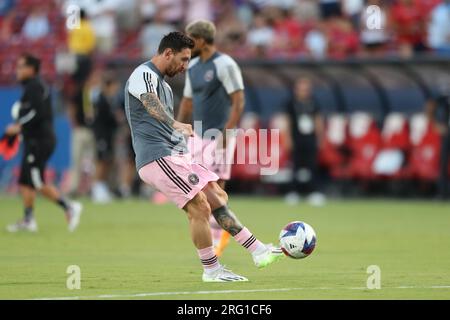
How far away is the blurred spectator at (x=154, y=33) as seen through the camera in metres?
31.5

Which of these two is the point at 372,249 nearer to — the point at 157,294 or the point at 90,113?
the point at 157,294

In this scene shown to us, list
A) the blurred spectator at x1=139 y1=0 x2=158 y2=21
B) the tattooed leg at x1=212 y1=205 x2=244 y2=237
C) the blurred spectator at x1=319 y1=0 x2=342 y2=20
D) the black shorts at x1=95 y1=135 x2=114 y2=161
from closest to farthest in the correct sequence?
A: the tattooed leg at x1=212 y1=205 x2=244 y2=237 → the black shorts at x1=95 y1=135 x2=114 y2=161 → the blurred spectator at x1=319 y1=0 x2=342 y2=20 → the blurred spectator at x1=139 y1=0 x2=158 y2=21

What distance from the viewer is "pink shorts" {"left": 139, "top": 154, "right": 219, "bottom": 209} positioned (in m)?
11.9

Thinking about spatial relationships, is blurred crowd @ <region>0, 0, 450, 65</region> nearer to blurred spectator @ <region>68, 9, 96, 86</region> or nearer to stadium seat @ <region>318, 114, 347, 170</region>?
blurred spectator @ <region>68, 9, 96, 86</region>

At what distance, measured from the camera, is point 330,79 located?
29.6m

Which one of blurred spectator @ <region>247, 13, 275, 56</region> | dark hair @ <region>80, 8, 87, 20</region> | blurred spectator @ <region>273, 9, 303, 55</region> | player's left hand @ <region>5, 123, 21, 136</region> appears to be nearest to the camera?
player's left hand @ <region>5, 123, 21, 136</region>

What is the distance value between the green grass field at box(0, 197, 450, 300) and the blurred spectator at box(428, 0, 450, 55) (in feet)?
15.1

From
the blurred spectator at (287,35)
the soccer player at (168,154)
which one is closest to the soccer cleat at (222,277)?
the soccer player at (168,154)

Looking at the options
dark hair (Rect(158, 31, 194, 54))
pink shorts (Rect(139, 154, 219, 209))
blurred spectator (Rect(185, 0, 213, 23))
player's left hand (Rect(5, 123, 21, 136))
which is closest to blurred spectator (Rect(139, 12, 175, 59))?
blurred spectator (Rect(185, 0, 213, 23))

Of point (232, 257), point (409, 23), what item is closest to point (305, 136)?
point (409, 23)

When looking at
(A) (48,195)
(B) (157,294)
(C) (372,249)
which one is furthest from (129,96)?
(A) (48,195)

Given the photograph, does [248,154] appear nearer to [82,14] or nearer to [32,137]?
[82,14]
